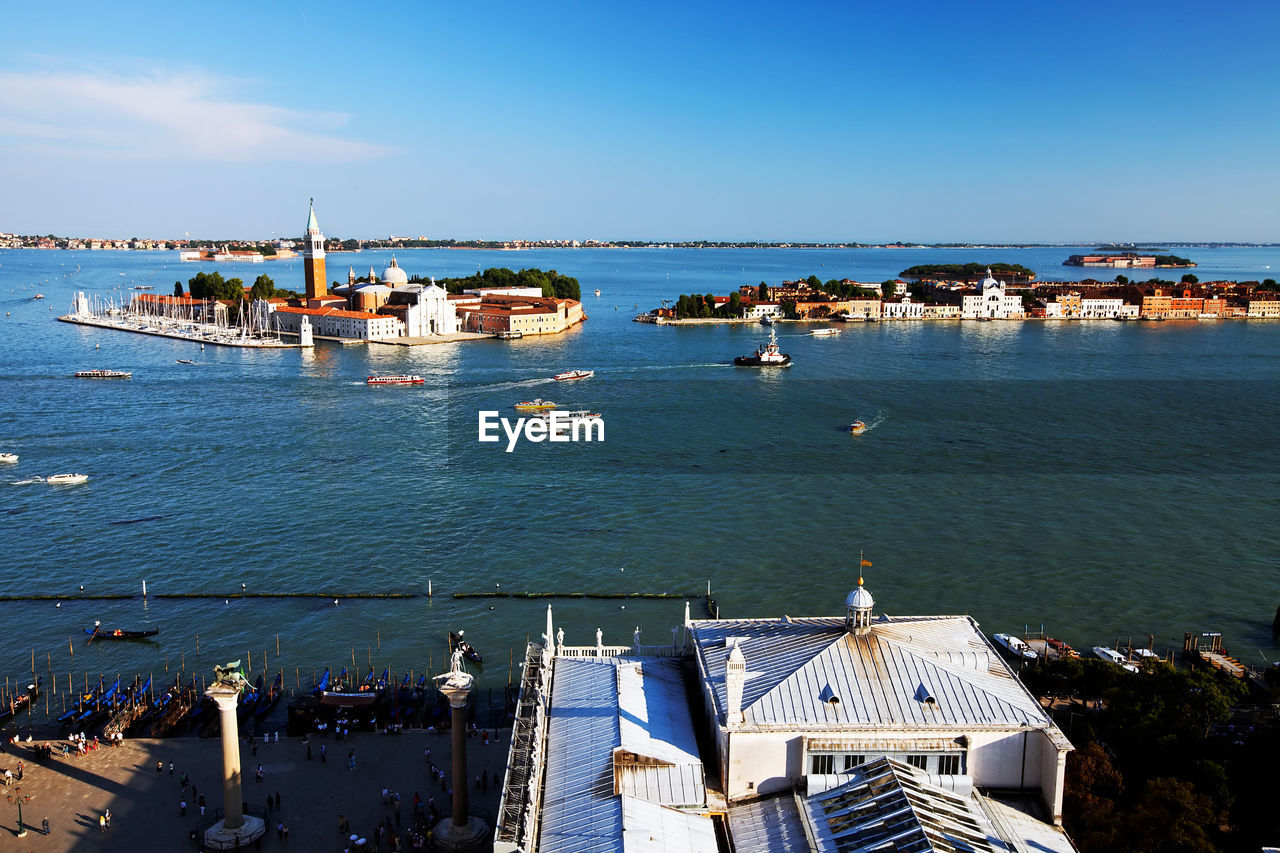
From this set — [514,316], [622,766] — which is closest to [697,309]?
[514,316]

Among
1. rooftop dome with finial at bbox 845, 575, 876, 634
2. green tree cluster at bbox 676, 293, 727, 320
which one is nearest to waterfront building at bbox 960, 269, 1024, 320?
green tree cluster at bbox 676, 293, 727, 320

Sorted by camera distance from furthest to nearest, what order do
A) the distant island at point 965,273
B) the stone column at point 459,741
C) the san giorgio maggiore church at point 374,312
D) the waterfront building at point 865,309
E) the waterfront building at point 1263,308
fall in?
the distant island at point 965,273 < the waterfront building at point 865,309 < the waterfront building at point 1263,308 < the san giorgio maggiore church at point 374,312 < the stone column at point 459,741

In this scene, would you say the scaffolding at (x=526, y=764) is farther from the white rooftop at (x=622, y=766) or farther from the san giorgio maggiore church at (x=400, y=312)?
the san giorgio maggiore church at (x=400, y=312)

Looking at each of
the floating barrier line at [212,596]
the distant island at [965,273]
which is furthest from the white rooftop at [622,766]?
the distant island at [965,273]

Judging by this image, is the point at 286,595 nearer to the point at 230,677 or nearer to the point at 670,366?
the point at 230,677

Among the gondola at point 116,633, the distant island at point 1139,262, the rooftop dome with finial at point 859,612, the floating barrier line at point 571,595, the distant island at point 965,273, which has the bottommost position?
the gondola at point 116,633

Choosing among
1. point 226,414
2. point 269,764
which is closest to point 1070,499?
point 269,764

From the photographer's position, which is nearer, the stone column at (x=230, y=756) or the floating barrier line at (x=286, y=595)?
the stone column at (x=230, y=756)

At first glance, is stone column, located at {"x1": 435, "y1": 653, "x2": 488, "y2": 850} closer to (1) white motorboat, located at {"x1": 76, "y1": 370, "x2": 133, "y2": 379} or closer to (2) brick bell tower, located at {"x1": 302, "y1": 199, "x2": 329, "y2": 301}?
(1) white motorboat, located at {"x1": 76, "y1": 370, "x2": 133, "y2": 379}
